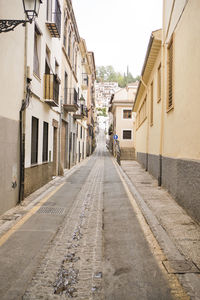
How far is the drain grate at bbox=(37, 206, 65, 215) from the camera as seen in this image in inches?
260

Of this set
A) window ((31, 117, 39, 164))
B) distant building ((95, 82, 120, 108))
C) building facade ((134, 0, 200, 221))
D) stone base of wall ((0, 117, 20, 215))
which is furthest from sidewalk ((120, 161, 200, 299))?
distant building ((95, 82, 120, 108))

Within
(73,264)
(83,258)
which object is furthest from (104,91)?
(73,264)

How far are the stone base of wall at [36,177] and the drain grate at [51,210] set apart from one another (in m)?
1.24

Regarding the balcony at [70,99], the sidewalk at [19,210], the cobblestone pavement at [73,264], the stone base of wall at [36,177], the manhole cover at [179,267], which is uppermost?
the balcony at [70,99]

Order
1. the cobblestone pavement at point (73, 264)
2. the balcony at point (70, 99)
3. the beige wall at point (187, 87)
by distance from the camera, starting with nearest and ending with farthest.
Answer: the cobblestone pavement at point (73, 264) → the beige wall at point (187, 87) → the balcony at point (70, 99)

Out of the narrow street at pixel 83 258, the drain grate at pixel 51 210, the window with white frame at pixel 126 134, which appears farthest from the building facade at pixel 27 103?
the window with white frame at pixel 126 134

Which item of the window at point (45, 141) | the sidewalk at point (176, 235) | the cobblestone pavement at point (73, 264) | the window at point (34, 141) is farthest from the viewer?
the window at point (45, 141)

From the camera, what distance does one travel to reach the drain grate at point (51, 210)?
6596 mm

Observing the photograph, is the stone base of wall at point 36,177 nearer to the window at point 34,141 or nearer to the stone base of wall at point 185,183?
the window at point 34,141

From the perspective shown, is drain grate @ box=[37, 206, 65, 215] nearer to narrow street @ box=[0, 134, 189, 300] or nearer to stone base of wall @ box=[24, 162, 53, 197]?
narrow street @ box=[0, 134, 189, 300]

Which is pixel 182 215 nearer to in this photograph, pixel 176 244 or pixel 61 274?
pixel 176 244

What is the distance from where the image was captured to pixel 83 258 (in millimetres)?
→ 3980

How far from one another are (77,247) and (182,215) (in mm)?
2868

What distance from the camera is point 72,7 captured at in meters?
16.3
